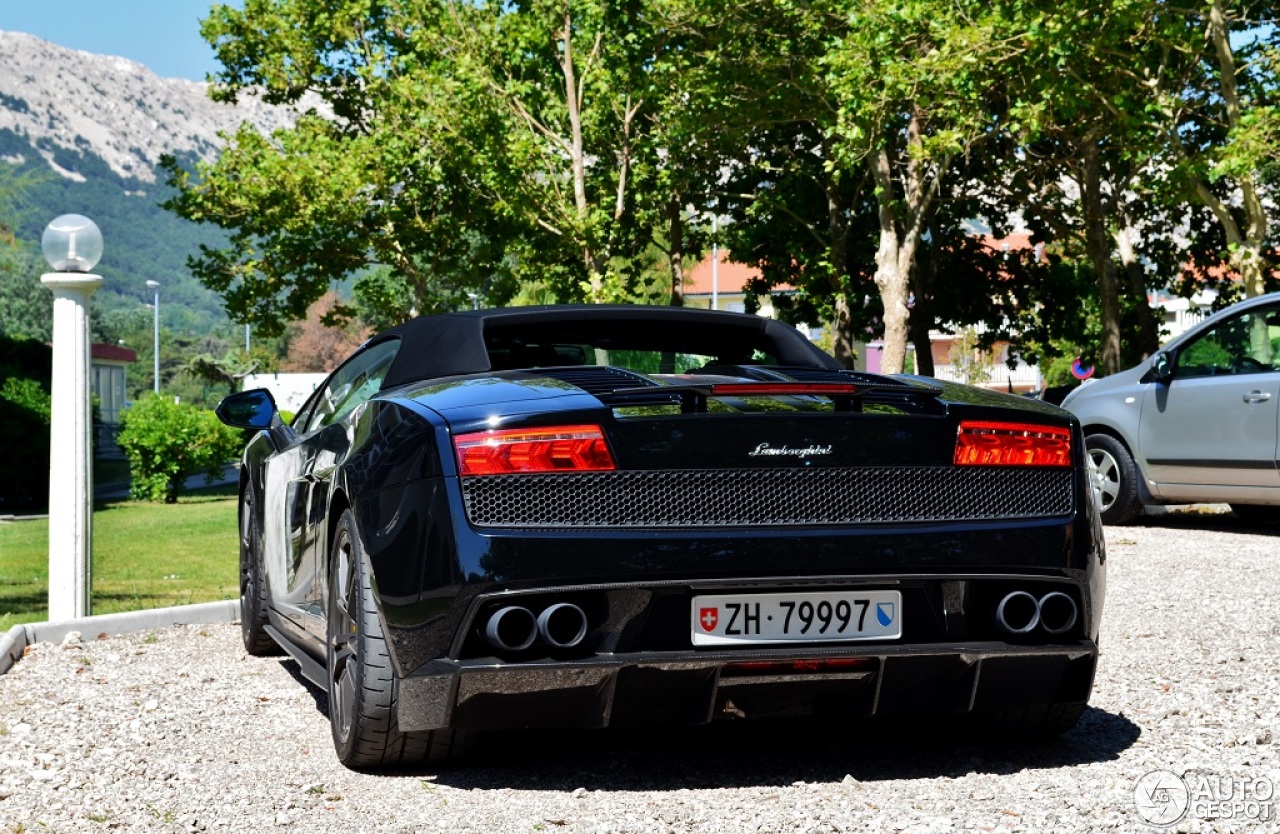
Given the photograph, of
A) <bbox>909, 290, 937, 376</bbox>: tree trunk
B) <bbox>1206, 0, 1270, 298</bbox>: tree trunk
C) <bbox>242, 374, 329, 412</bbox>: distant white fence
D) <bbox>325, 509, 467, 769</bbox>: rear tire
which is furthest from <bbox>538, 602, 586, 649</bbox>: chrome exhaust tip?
<bbox>242, 374, 329, 412</bbox>: distant white fence

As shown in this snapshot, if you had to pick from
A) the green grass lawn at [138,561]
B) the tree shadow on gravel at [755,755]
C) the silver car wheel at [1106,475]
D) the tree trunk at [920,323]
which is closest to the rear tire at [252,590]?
the tree shadow on gravel at [755,755]

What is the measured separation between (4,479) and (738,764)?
22.7 metres

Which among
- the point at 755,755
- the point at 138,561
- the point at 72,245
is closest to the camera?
the point at 755,755

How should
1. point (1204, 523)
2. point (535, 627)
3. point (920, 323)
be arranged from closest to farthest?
point (535, 627) → point (1204, 523) → point (920, 323)

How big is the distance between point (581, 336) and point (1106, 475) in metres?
8.81

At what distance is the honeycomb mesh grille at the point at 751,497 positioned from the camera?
4180mm

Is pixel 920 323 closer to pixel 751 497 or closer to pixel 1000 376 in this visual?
A: pixel 751 497

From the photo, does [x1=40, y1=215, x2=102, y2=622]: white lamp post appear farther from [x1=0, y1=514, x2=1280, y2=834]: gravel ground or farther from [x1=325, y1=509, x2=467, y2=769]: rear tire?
[x1=325, y1=509, x2=467, y2=769]: rear tire

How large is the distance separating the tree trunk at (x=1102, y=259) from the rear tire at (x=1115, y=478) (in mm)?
13854

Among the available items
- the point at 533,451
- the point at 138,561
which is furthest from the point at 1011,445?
the point at 138,561

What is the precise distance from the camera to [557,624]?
4152 mm

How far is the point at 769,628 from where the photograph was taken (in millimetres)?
4281

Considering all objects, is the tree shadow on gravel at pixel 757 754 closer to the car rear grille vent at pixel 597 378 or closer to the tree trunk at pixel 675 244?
the car rear grille vent at pixel 597 378

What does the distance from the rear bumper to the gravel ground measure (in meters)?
0.23
